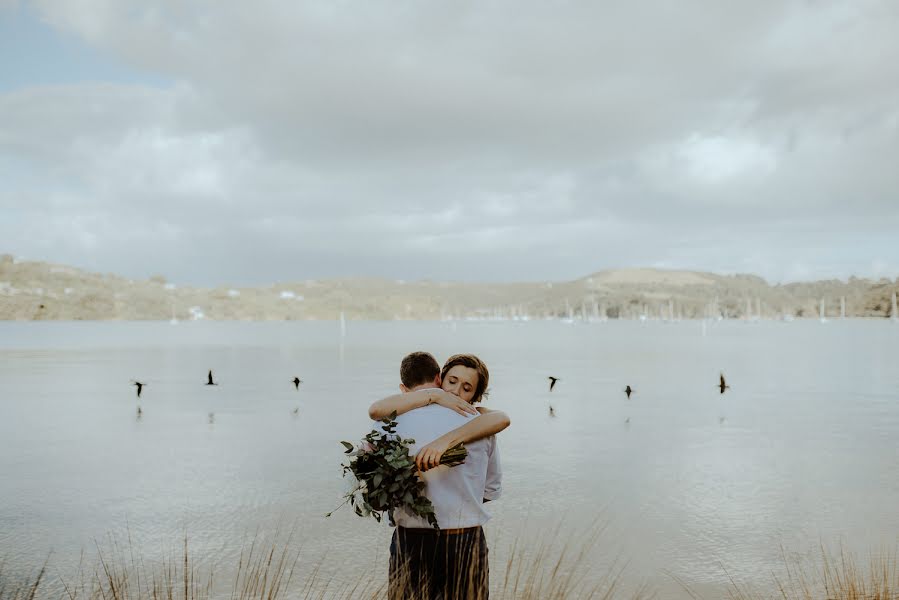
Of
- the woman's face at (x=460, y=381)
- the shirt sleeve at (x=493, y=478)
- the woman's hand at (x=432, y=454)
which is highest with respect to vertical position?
the woman's face at (x=460, y=381)

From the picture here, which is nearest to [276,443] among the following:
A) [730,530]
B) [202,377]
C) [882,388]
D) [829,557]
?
[730,530]

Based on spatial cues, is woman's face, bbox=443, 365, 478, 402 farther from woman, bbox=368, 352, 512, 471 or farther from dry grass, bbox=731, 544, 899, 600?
dry grass, bbox=731, 544, 899, 600

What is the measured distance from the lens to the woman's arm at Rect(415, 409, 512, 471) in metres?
3.81

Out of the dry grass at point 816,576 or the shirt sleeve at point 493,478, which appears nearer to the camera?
the shirt sleeve at point 493,478

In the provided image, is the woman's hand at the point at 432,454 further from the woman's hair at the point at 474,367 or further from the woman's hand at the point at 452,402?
the woman's hair at the point at 474,367

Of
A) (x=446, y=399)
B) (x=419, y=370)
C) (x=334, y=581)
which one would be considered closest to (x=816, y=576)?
(x=334, y=581)

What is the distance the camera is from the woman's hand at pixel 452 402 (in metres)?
3.97

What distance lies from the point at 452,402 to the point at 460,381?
0.29 metres

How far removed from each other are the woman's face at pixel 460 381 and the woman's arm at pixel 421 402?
0.16m

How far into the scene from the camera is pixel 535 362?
2327 inches

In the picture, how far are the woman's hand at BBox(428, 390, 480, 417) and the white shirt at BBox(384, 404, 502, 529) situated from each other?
0.15 ft

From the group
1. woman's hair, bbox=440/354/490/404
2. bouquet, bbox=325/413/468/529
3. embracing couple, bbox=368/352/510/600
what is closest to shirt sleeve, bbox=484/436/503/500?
embracing couple, bbox=368/352/510/600

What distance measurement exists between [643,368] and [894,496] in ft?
129

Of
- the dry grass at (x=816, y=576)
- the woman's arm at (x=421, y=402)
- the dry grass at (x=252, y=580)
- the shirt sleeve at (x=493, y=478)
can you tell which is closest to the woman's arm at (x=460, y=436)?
the woman's arm at (x=421, y=402)
